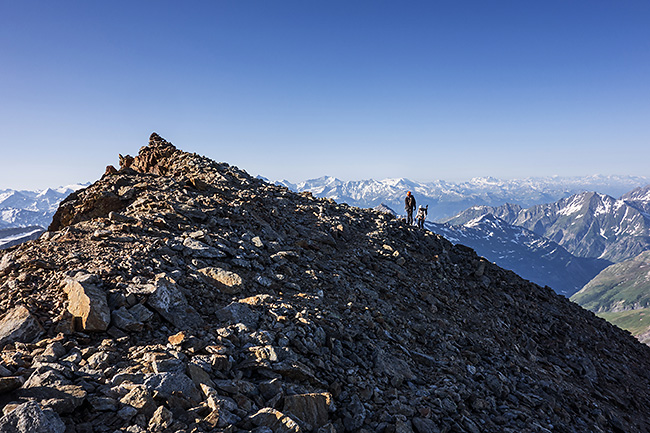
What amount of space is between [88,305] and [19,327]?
1578 millimetres

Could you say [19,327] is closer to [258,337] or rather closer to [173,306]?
[173,306]

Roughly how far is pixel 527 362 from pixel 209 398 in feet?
59.3

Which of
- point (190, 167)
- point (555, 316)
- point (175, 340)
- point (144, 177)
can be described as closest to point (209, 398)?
point (175, 340)

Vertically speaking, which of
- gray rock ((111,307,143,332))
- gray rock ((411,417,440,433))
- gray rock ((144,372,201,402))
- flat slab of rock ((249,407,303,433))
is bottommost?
gray rock ((411,417,440,433))

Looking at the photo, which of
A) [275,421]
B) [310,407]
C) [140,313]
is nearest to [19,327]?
[140,313]

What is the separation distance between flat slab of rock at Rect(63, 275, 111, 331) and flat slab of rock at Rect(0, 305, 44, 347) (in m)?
0.85

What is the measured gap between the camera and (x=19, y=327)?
8.60 m

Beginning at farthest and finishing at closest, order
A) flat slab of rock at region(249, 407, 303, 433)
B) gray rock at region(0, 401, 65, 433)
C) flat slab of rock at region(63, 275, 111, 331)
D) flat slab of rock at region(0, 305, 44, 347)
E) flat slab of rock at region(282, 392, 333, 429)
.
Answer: flat slab of rock at region(63, 275, 111, 331), flat slab of rock at region(0, 305, 44, 347), flat slab of rock at region(282, 392, 333, 429), flat slab of rock at region(249, 407, 303, 433), gray rock at region(0, 401, 65, 433)

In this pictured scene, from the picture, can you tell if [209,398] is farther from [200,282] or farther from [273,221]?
[273,221]

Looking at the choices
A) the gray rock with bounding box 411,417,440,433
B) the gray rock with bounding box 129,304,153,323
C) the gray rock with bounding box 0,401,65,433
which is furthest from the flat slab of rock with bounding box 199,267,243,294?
the gray rock with bounding box 411,417,440,433

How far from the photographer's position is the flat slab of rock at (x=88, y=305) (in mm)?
9094

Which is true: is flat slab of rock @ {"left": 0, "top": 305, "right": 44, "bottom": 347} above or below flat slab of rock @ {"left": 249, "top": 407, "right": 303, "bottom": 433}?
above

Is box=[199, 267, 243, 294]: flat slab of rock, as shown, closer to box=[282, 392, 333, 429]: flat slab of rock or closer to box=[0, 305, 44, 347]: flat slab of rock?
box=[0, 305, 44, 347]: flat slab of rock

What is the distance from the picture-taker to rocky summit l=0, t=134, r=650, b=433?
7328 millimetres
